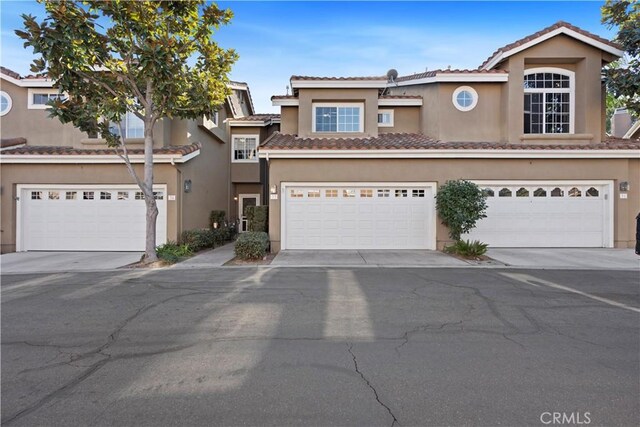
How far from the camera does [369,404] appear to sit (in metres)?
3.18

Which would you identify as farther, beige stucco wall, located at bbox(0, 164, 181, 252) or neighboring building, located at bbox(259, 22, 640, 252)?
beige stucco wall, located at bbox(0, 164, 181, 252)

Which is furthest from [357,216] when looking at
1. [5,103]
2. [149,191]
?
[5,103]

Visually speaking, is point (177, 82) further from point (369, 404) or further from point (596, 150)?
point (596, 150)

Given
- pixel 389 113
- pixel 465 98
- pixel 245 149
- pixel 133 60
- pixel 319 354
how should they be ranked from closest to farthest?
pixel 319 354, pixel 133 60, pixel 465 98, pixel 389 113, pixel 245 149

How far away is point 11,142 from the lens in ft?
47.8

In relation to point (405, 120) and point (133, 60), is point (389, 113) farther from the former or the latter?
point (133, 60)

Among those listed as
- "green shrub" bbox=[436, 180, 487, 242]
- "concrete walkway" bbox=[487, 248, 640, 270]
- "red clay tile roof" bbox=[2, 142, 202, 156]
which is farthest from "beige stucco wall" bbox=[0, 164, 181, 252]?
"concrete walkway" bbox=[487, 248, 640, 270]

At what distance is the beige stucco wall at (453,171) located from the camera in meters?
13.1

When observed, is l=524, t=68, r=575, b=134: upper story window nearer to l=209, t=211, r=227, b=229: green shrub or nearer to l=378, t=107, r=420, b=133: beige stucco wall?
l=378, t=107, r=420, b=133: beige stucco wall

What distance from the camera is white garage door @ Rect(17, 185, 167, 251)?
13.5 meters

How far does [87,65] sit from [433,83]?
12.4 meters

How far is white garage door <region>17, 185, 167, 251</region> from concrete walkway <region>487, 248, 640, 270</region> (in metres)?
A: 11.8

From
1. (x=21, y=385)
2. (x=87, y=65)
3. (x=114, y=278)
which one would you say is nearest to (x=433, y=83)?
(x=87, y=65)

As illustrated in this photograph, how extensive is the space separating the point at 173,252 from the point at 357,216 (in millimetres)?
6282
